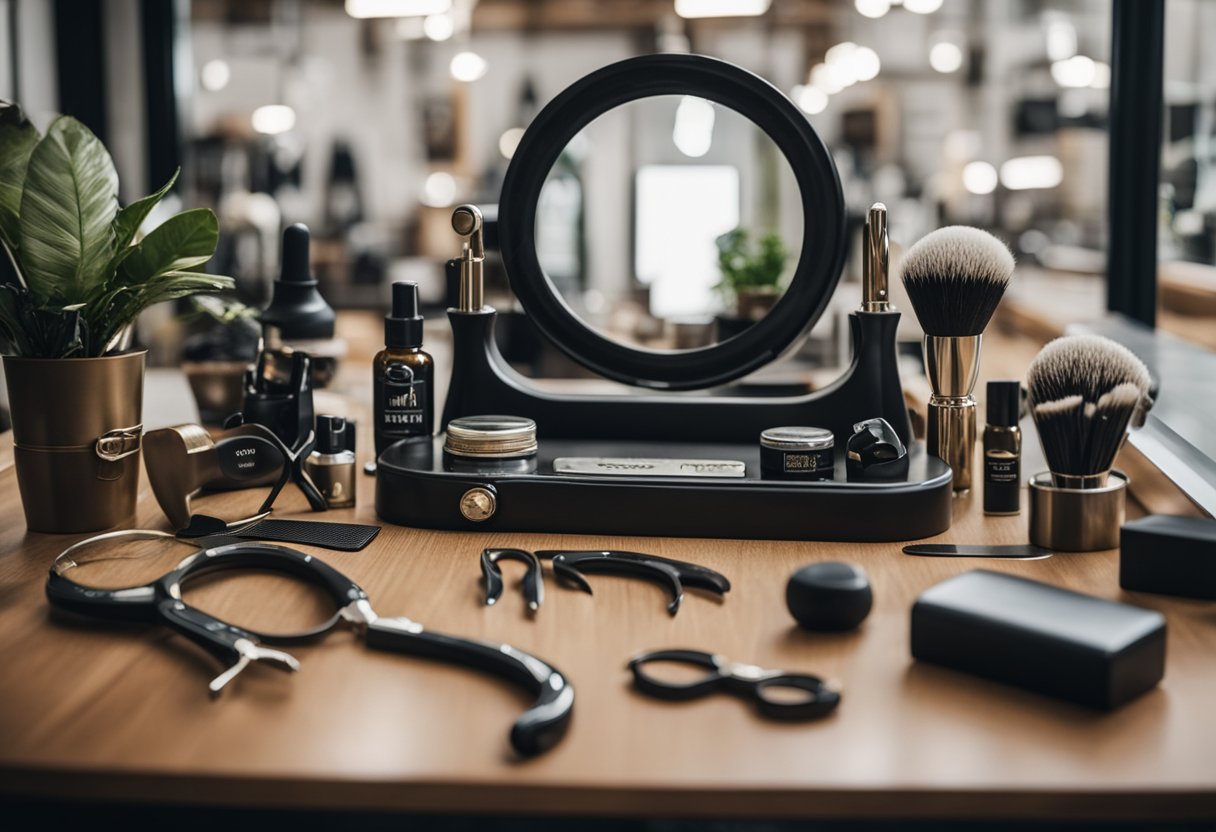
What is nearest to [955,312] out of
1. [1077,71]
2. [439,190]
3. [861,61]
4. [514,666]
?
[514,666]

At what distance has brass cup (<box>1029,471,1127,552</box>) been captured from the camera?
2.79ft

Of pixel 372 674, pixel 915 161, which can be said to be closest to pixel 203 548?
pixel 372 674

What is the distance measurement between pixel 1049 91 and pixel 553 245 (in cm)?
642

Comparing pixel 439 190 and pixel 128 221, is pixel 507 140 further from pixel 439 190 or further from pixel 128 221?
pixel 128 221

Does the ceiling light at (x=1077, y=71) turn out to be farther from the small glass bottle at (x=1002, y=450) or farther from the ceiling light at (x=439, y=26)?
the small glass bottle at (x=1002, y=450)

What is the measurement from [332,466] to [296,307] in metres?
0.26

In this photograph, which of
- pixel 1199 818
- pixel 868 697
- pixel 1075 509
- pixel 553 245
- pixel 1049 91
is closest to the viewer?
Answer: pixel 1199 818

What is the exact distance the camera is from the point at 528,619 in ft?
2.38

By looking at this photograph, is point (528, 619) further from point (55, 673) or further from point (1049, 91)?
point (1049, 91)

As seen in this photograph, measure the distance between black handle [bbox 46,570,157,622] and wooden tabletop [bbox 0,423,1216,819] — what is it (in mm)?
11

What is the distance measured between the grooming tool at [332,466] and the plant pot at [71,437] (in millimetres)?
152

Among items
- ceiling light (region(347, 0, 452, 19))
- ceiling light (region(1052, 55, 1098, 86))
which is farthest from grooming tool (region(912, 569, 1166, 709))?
ceiling light (region(1052, 55, 1098, 86))

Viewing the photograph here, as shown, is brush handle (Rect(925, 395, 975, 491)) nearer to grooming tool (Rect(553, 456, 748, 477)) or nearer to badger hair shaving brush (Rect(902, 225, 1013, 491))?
badger hair shaving brush (Rect(902, 225, 1013, 491))

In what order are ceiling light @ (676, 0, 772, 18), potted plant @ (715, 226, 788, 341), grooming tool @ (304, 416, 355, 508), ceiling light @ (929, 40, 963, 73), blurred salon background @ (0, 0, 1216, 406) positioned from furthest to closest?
ceiling light @ (929, 40, 963, 73) < blurred salon background @ (0, 0, 1216, 406) < ceiling light @ (676, 0, 772, 18) < potted plant @ (715, 226, 788, 341) < grooming tool @ (304, 416, 355, 508)
